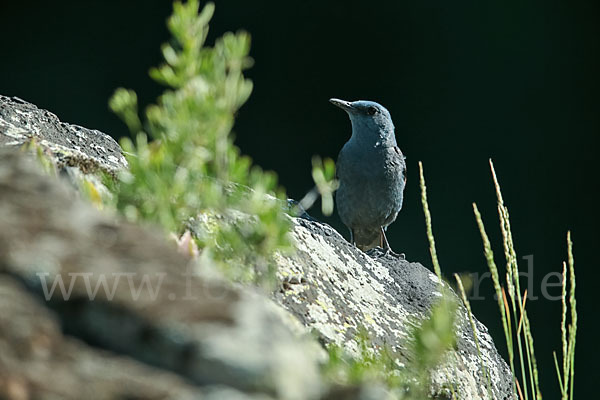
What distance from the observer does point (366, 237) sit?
3711 mm

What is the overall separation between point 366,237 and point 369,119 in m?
0.61

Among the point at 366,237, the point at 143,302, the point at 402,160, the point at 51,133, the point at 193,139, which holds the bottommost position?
the point at 143,302

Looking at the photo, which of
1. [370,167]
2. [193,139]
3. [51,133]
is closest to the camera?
[193,139]

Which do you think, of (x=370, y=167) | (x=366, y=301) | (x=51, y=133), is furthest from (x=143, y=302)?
(x=370, y=167)

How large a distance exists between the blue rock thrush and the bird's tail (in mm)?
130

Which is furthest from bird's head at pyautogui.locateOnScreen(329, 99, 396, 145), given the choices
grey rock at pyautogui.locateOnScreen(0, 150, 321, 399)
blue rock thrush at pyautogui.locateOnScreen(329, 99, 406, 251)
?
grey rock at pyautogui.locateOnScreen(0, 150, 321, 399)

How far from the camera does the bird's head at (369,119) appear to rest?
3436 millimetres

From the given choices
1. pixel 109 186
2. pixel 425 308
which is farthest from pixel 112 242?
pixel 425 308

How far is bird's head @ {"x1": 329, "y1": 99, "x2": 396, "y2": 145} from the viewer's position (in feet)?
11.3

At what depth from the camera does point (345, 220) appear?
11.8 feet

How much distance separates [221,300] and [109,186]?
56cm

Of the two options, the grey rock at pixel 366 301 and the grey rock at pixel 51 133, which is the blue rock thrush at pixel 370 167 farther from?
the grey rock at pixel 51 133

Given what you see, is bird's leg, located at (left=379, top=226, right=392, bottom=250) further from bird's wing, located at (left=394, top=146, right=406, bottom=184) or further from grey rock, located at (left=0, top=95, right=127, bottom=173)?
grey rock, located at (left=0, top=95, right=127, bottom=173)

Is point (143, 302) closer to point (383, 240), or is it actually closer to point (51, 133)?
point (51, 133)
